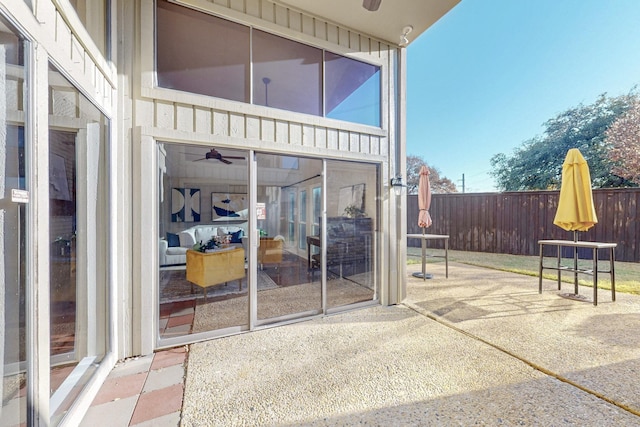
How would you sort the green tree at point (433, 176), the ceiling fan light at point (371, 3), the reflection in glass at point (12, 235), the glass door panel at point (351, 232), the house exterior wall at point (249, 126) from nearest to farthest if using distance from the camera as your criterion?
the reflection in glass at point (12, 235) < the house exterior wall at point (249, 126) < the ceiling fan light at point (371, 3) < the glass door panel at point (351, 232) < the green tree at point (433, 176)

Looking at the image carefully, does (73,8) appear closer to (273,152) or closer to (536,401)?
(273,152)

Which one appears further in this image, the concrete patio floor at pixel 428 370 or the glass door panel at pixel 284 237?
the glass door panel at pixel 284 237

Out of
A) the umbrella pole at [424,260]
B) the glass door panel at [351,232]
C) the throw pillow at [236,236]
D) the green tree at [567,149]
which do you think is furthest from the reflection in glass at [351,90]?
the green tree at [567,149]

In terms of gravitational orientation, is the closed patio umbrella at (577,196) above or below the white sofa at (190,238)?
above

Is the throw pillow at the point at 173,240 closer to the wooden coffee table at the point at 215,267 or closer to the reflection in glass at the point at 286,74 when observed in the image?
the wooden coffee table at the point at 215,267

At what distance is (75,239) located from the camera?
76.7 inches

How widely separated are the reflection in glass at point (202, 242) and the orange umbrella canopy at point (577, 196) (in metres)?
4.80

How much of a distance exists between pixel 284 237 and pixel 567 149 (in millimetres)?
16078

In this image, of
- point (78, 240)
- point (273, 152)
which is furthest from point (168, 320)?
point (273, 152)

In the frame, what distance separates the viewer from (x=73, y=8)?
1798mm

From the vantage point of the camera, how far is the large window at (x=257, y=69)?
282 cm

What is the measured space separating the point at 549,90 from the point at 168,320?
20.2m

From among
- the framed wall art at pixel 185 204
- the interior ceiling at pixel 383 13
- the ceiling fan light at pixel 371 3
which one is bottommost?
the framed wall art at pixel 185 204

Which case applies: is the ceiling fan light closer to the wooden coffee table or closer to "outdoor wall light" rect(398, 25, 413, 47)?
"outdoor wall light" rect(398, 25, 413, 47)
